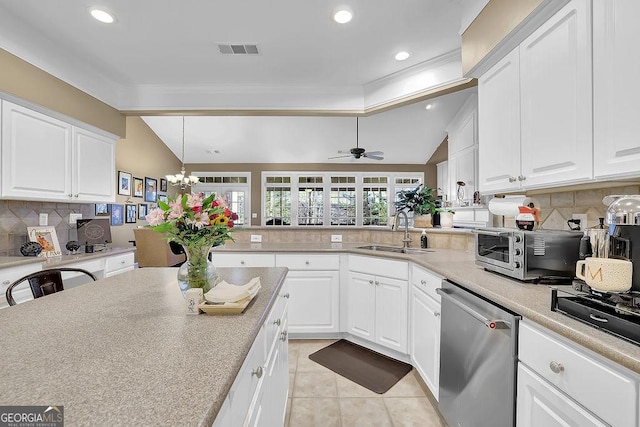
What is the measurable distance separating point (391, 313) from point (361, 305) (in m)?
0.31

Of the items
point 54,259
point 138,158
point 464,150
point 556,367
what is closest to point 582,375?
point 556,367

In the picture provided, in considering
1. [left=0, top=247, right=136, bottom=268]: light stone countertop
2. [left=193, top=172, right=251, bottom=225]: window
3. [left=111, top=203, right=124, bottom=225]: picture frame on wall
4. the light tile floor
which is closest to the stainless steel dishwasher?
the light tile floor

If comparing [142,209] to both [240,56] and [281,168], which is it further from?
[240,56]

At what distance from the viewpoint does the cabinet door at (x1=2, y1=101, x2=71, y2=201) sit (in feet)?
7.53

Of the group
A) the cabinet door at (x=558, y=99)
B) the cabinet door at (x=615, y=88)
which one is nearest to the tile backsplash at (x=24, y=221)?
the cabinet door at (x=558, y=99)

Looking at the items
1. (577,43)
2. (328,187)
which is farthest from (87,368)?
(328,187)

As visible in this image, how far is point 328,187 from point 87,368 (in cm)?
812

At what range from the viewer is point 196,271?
1171 mm

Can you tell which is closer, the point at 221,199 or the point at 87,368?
the point at 87,368

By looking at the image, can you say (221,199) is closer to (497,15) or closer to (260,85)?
(497,15)

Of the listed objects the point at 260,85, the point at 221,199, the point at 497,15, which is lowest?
the point at 221,199

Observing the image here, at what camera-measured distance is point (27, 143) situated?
2.44 metres

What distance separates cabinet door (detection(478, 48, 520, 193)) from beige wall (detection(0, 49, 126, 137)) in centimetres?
341

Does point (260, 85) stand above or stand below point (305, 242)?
above
